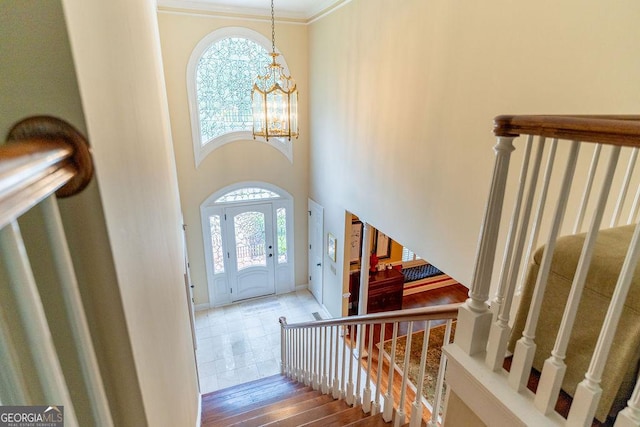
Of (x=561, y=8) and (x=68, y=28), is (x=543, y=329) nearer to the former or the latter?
(x=68, y=28)

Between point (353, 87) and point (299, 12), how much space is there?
2.19 meters

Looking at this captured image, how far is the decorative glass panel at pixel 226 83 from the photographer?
559 centimetres

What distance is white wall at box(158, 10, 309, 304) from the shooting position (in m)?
5.28

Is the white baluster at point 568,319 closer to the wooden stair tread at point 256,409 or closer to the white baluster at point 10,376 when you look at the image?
the white baluster at point 10,376

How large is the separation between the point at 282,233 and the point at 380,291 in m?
2.42

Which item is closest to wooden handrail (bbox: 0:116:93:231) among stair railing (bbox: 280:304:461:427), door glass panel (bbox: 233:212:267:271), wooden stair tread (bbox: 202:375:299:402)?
stair railing (bbox: 280:304:461:427)

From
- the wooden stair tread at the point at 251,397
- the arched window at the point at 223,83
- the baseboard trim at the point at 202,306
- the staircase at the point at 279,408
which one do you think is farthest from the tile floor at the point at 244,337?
the arched window at the point at 223,83

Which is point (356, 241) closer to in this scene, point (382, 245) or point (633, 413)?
point (382, 245)

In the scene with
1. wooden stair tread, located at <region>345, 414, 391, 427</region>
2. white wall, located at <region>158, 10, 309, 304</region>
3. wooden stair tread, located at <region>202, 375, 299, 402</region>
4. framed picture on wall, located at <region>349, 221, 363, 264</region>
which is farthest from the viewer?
framed picture on wall, located at <region>349, 221, 363, 264</region>

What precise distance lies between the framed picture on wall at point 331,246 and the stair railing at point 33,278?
5271mm

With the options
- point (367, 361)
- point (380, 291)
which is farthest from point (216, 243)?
point (367, 361)

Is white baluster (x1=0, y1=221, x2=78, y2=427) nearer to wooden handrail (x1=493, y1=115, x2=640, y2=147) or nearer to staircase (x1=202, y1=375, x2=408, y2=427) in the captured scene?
wooden handrail (x1=493, y1=115, x2=640, y2=147)

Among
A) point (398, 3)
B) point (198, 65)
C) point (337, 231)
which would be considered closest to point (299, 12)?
point (198, 65)

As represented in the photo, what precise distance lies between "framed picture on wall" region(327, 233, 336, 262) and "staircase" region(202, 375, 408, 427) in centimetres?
231
